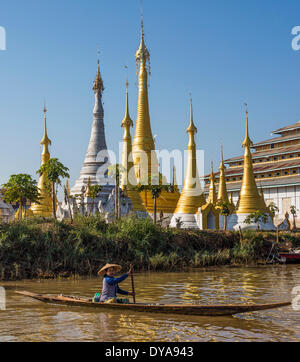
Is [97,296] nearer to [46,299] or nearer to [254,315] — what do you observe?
[46,299]

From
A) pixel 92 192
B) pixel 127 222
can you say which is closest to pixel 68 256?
pixel 127 222

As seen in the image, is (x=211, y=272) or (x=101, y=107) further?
(x=101, y=107)

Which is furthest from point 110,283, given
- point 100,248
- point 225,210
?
point 225,210

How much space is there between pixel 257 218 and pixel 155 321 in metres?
28.1

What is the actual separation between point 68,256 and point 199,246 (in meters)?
8.36

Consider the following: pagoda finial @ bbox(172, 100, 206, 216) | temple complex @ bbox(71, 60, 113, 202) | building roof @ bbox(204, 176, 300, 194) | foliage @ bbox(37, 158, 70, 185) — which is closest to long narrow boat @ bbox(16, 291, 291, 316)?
foliage @ bbox(37, 158, 70, 185)

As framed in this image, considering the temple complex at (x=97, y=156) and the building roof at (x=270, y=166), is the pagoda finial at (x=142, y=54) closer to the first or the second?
the temple complex at (x=97, y=156)

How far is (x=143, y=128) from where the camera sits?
1727 inches

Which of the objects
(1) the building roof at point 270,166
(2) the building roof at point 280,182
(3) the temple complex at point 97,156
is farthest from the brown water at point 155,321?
(1) the building roof at point 270,166

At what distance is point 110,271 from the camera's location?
11.8m

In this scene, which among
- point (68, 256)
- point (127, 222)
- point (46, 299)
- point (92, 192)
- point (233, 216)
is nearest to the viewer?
point (46, 299)

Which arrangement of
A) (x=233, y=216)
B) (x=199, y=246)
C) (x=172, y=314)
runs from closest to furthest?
1. (x=172, y=314)
2. (x=199, y=246)
3. (x=233, y=216)

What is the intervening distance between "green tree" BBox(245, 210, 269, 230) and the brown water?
68.2 ft

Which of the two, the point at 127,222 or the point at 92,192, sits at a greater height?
the point at 92,192
